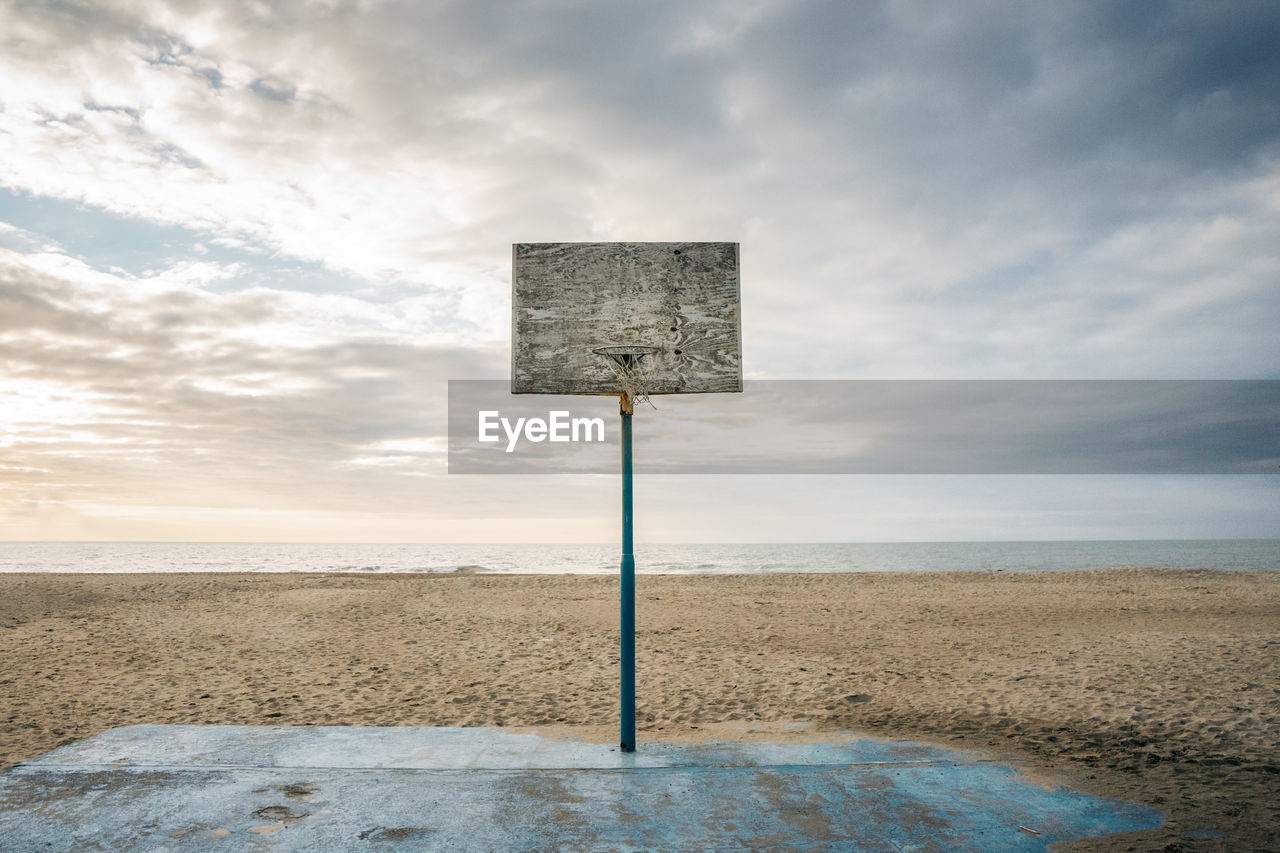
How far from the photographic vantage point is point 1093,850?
13.3ft

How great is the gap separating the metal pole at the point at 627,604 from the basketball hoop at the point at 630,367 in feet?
0.28

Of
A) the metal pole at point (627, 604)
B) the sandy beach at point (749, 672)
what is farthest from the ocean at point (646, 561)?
the metal pole at point (627, 604)

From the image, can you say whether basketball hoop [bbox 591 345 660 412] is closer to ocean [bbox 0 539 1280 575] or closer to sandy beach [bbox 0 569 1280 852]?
sandy beach [bbox 0 569 1280 852]

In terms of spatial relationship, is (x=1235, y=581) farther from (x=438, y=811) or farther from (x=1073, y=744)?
(x=438, y=811)

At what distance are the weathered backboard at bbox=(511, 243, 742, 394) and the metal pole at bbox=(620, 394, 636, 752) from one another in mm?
394

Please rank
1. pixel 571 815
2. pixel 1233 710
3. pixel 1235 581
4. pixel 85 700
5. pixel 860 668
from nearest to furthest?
pixel 571 815 < pixel 1233 710 < pixel 85 700 < pixel 860 668 < pixel 1235 581

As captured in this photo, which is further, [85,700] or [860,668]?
[860,668]

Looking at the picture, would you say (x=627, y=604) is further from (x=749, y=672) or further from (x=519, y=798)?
(x=749, y=672)

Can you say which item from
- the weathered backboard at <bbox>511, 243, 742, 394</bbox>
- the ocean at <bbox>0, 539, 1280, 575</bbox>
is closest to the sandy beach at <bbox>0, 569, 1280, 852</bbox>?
the weathered backboard at <bbox>511, 243, 742, 394</bbox>

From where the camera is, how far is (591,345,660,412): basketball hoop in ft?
18.5

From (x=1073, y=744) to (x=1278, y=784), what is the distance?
1.43 metres

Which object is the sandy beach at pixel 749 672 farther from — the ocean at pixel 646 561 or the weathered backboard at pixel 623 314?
the ocean at pixel 646 561

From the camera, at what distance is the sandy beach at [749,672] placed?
6.45 meters

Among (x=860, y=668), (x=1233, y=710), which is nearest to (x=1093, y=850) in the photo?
(x=1233, y=710)
